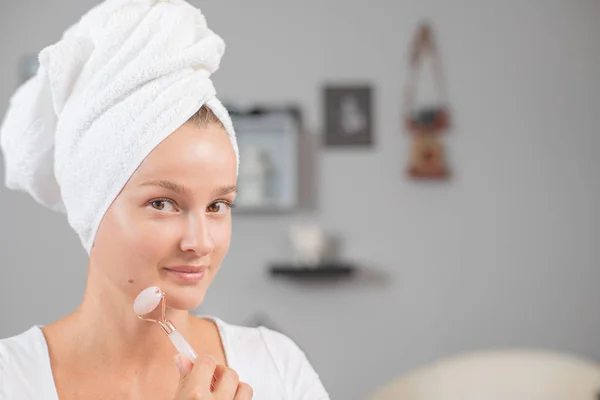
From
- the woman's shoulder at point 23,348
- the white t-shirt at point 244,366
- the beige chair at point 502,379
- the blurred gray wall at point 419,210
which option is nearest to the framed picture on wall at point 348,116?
the blurred gray wall at point 419,210

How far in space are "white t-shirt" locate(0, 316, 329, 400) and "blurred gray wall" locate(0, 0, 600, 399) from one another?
221 cm

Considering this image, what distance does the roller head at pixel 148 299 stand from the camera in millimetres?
971

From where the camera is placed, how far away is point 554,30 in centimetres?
352

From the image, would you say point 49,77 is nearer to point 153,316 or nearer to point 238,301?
point 153,316

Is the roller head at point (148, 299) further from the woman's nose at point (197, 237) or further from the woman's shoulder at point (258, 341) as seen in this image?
the woman's shoulder at point (258, 341)

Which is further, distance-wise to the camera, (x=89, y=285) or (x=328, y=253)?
(x=328, y=253)

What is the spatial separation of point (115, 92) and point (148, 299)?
0.28 meters

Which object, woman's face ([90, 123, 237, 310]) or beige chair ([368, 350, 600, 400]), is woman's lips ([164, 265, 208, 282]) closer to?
woman's face ([90, 123, 237, 310])

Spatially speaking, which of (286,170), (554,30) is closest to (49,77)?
(286,170)

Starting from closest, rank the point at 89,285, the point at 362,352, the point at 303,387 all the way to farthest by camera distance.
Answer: the point at 89,285 < the point at 303,387 < the point at 362,352

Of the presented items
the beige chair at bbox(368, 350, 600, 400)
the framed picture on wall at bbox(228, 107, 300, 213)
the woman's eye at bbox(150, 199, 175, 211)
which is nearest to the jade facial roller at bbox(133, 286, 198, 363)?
the woman's eye at bbox(150, 199, 175, 211)

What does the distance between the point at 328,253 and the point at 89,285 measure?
2.46 meters

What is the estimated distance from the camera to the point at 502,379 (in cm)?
261

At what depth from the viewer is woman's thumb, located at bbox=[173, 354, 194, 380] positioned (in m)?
0.90
